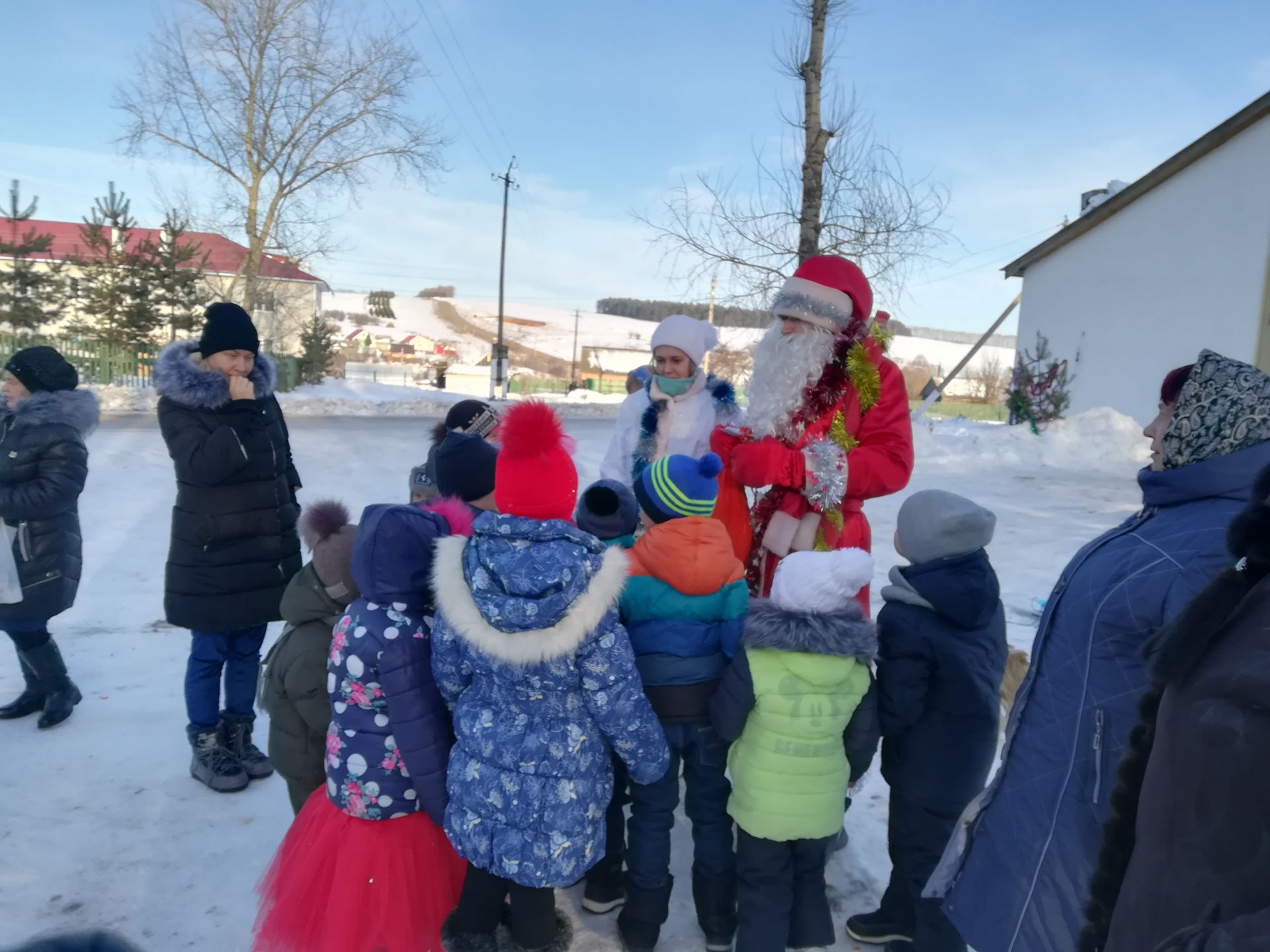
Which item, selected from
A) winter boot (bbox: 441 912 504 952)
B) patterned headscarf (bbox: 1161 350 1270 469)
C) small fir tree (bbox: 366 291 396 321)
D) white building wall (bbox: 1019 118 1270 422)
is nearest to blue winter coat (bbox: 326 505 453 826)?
winter boot (bbox: 441 912 504 952)

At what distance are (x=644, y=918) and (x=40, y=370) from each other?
3.40 metres

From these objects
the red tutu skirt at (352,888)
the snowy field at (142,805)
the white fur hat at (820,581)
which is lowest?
the snowy field at (142,805)

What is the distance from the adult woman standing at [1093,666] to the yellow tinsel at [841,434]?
968mm

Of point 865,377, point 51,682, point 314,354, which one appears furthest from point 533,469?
point 314,354

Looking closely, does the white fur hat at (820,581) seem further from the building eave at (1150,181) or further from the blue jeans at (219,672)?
the building eave at (1150,181)

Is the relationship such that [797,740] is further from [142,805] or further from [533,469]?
[142,805]

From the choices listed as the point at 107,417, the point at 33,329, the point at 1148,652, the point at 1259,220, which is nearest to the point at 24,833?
the point at 1148,652

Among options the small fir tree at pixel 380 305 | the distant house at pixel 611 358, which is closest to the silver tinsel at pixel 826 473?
the distant house at pixel 611 358

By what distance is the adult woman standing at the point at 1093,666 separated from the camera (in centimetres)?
145

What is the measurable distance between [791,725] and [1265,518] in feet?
5.04

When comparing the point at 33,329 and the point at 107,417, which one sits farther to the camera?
the point at 33,329

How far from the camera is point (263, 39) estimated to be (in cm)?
Result: 1942

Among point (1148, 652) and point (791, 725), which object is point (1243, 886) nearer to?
point (1148, 652)

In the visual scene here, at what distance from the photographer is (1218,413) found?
4.84 ft
